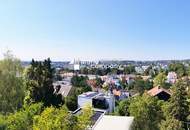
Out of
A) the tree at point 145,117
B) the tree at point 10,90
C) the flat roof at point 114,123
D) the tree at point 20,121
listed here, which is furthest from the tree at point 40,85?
the tree at point 20,121

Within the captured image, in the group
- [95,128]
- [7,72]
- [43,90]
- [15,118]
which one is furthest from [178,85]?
[15,118]

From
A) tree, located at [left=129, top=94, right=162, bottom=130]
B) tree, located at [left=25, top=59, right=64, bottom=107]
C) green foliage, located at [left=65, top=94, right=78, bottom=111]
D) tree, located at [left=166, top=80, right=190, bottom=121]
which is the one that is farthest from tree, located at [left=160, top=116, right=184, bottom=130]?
green foliage, located at [left=65, top=94, right=78, bottom=111]

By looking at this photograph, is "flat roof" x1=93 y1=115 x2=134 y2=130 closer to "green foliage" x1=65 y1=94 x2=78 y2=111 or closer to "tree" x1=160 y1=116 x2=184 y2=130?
"tree" x1=160 y1=116 x2=184 y2=130

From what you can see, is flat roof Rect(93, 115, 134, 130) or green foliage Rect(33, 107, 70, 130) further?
flat roof Rect(93, 115, 134, 130)

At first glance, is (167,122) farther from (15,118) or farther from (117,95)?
(117,95)

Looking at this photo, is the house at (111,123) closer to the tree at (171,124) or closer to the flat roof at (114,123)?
the flat roof at (114,123)

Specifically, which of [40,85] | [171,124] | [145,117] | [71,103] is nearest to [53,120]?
[145,117]

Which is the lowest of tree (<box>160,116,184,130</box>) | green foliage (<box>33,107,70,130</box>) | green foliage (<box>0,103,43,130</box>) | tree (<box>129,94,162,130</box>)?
tree (<box>160,116,184,130</box>)
